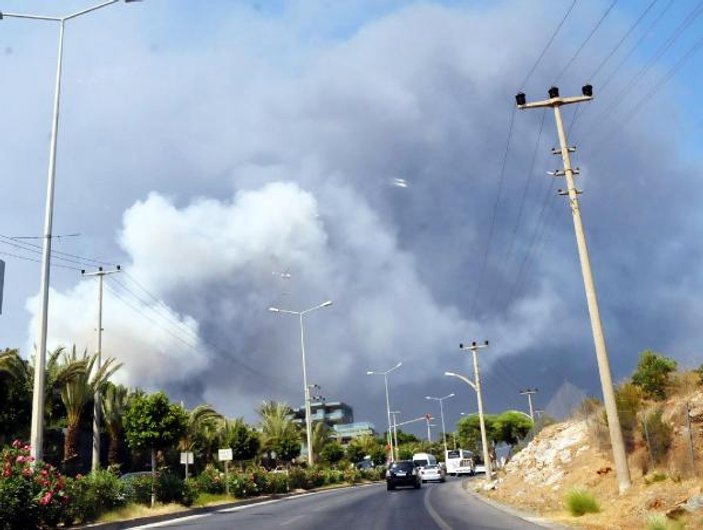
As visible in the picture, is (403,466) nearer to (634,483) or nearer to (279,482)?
(279,482)

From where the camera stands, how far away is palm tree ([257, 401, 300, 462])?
5662cm

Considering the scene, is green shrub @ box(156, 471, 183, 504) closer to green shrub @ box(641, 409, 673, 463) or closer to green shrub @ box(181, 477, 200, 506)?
green shrub @ box(181, 477, 200, 506)

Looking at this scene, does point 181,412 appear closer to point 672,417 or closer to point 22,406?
point 22,406

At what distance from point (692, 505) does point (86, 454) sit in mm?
39622

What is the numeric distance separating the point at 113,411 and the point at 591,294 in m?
29.5

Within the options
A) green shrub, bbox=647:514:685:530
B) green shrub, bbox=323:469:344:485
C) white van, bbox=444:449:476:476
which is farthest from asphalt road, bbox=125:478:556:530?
white van, bbox=444:449:476:476

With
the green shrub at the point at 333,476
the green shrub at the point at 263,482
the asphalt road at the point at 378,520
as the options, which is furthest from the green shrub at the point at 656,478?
the green shrub at the point at 333,476

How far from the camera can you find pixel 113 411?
131 feet

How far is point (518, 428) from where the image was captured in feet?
356

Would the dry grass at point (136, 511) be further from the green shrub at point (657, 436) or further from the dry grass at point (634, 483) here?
the green shrub at point (657, 436)

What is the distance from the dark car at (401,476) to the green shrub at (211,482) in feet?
40.1

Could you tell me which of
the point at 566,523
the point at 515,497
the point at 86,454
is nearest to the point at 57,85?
the point at 566,523

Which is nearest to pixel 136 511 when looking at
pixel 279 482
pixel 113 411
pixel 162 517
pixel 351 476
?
pixel 162 517

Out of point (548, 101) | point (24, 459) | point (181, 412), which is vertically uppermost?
point (548, 101)
